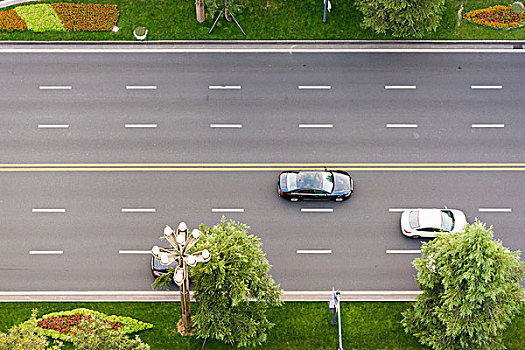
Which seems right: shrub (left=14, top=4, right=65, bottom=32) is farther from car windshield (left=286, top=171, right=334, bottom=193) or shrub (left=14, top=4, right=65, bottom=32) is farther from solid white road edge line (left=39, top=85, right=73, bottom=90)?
car windshield (left=286, top=171, right=334, bottom=193)

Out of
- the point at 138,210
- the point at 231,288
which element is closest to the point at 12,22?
the point at 138,210

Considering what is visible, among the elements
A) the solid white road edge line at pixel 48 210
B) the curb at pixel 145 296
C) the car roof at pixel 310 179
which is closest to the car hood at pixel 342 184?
the car roof at pixel 310 179

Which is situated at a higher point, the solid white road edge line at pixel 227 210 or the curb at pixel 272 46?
the curb at pixel 272 46

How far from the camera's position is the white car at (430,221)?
→ 2978cm

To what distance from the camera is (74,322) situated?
2841 cm

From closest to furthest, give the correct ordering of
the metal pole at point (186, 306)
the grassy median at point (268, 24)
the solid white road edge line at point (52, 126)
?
the metal pole at point (186, 306) → the solid white road edge line at point (52, 126) → the grassy median at point (268, 24)

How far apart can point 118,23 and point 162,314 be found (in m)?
18.9

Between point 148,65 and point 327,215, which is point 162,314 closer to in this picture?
point 327,215

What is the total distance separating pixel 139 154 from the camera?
32281 millimetres

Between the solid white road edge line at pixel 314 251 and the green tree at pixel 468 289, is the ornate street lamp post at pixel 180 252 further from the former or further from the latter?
the green tree at pixel 468 289

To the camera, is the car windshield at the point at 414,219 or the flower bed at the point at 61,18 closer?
the car windshield at the point at 414,219

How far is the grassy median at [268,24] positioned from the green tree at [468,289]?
15.6 metres

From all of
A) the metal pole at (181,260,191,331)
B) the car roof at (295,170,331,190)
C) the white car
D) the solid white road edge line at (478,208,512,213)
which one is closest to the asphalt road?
the solid white road edge line at (478,208,512,213)

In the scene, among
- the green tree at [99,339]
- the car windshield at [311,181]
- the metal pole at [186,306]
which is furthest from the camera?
the car windshield at [311,181]
